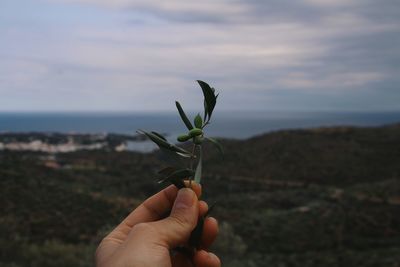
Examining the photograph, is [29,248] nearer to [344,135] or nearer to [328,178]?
[328,178]

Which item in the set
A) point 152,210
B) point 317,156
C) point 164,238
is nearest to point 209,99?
point 164,238

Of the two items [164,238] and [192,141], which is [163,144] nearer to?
[192,141]

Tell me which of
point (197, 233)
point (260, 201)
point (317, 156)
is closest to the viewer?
point (197, 233)

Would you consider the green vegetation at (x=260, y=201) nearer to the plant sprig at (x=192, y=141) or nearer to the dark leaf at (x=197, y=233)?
the plant sprig at (x=192, y=141)

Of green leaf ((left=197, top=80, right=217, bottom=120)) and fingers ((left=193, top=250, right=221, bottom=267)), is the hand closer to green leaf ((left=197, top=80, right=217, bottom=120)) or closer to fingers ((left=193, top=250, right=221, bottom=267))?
fingers ((left=193, top=250, right=221, bottom=267))

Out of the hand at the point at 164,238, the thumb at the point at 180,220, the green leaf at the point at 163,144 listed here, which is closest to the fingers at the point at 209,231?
the hand at the point at 164,238

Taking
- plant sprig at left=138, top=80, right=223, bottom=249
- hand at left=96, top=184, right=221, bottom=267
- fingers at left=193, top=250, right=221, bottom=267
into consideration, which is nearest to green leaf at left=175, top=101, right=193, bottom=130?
plant sprig at left=138, top=80, right=223, bottom=249
